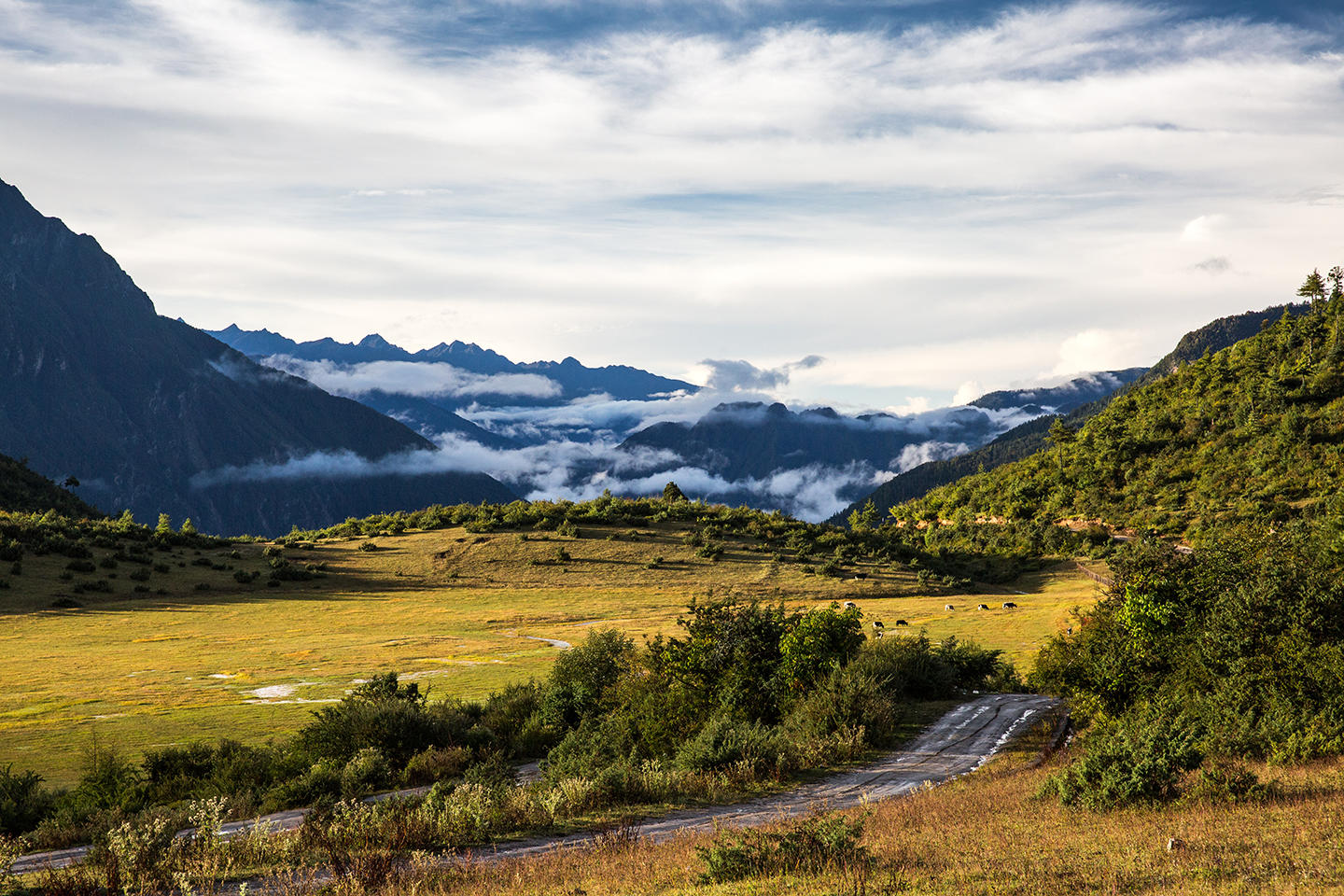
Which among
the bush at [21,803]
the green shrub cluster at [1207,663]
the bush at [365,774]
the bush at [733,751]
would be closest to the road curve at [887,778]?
the bush at [733,751]

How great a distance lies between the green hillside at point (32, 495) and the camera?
9969 centimetres

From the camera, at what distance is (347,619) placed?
2138 inches

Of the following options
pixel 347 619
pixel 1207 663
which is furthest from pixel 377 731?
pixel 347 619

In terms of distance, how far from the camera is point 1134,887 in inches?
337

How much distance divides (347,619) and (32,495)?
3154 inches

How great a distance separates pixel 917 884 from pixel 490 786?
30.7ft

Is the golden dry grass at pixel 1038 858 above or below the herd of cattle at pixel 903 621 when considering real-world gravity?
above

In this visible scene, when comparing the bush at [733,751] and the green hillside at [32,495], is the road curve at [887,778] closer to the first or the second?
the bush at [733,751]

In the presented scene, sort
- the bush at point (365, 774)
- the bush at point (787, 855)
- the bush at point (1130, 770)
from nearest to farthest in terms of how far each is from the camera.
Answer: the bush at point (787, 855), the bush at point (1130, 770), the bush at point (365, 774)

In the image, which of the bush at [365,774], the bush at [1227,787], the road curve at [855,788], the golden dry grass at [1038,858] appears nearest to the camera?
the golden dry grass at [1038,858]

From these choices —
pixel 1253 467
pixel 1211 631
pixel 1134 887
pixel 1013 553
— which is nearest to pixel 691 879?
pixel 1134 887

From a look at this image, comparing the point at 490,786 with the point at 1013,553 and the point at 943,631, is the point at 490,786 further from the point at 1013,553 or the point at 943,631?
the point at 1013,553

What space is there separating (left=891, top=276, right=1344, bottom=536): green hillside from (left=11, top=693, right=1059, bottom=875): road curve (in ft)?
213

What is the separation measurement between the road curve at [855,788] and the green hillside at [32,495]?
103 m
